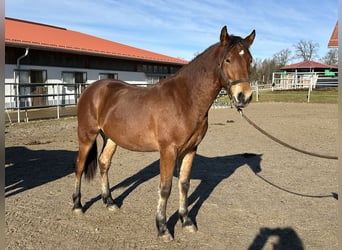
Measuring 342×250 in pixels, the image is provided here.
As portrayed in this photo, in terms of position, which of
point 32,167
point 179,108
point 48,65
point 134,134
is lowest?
point 32,167

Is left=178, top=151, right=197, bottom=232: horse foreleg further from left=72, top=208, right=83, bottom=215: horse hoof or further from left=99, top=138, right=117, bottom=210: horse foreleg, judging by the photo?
left=72, top=208, right=83, bottom=215: horse hoof

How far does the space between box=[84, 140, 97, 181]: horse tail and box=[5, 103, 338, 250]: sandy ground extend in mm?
323

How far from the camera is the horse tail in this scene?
4457 millimetres

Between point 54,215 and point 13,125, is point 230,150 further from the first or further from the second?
point 13,125

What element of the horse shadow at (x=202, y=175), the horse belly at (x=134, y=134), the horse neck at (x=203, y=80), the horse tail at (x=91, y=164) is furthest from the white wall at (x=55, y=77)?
the horse neck at (x=203, y=80)

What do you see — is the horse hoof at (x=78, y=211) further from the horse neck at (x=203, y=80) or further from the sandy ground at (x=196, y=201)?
the horse neck at (x=203, y=80)

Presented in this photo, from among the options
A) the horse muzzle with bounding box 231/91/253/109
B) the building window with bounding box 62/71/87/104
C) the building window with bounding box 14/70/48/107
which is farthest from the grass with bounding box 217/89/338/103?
the horse muzzle with bounding box 231/91/253/109

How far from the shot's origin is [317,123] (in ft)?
39.7

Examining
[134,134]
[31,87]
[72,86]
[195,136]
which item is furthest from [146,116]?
[72,86]

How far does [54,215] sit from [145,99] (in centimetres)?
190

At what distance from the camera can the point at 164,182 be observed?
3.44 meters

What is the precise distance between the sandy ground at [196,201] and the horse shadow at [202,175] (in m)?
0.02

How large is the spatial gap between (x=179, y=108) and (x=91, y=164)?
1.83 m

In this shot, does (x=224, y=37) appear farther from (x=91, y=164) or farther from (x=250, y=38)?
(x=91, y=164)
